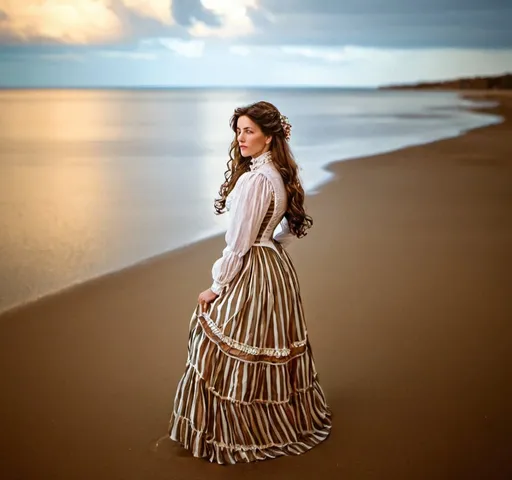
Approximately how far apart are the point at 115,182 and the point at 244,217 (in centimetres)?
534

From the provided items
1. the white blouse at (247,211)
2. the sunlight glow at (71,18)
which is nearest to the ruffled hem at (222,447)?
the white blouse at (247,211)

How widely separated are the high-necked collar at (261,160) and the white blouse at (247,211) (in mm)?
12

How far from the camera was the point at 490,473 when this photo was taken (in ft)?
6.82

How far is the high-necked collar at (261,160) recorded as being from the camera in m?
2.08

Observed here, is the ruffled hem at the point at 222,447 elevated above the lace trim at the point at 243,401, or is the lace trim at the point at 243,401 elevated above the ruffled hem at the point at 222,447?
the lace trim at the point at 243,401

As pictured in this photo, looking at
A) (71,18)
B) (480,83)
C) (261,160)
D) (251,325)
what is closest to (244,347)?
(251,325)

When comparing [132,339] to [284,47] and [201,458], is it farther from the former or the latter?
[284,47]

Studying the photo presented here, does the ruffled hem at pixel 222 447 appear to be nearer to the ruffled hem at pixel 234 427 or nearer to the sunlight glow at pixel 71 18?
the ruffled hem at pixel 234 427

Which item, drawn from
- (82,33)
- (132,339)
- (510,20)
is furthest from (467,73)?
(132,339)

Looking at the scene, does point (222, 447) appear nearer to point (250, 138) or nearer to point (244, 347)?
point (244, 347)

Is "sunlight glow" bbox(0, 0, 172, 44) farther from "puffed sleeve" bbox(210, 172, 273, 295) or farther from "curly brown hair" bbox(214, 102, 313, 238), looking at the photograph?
"puffed sleeve" bbox(210, 172, 273, 295)

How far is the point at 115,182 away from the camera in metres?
7.14

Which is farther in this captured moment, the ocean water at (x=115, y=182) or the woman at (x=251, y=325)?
the ocean water at (x=115, y=182)

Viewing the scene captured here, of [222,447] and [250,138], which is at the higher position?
[250,138]
